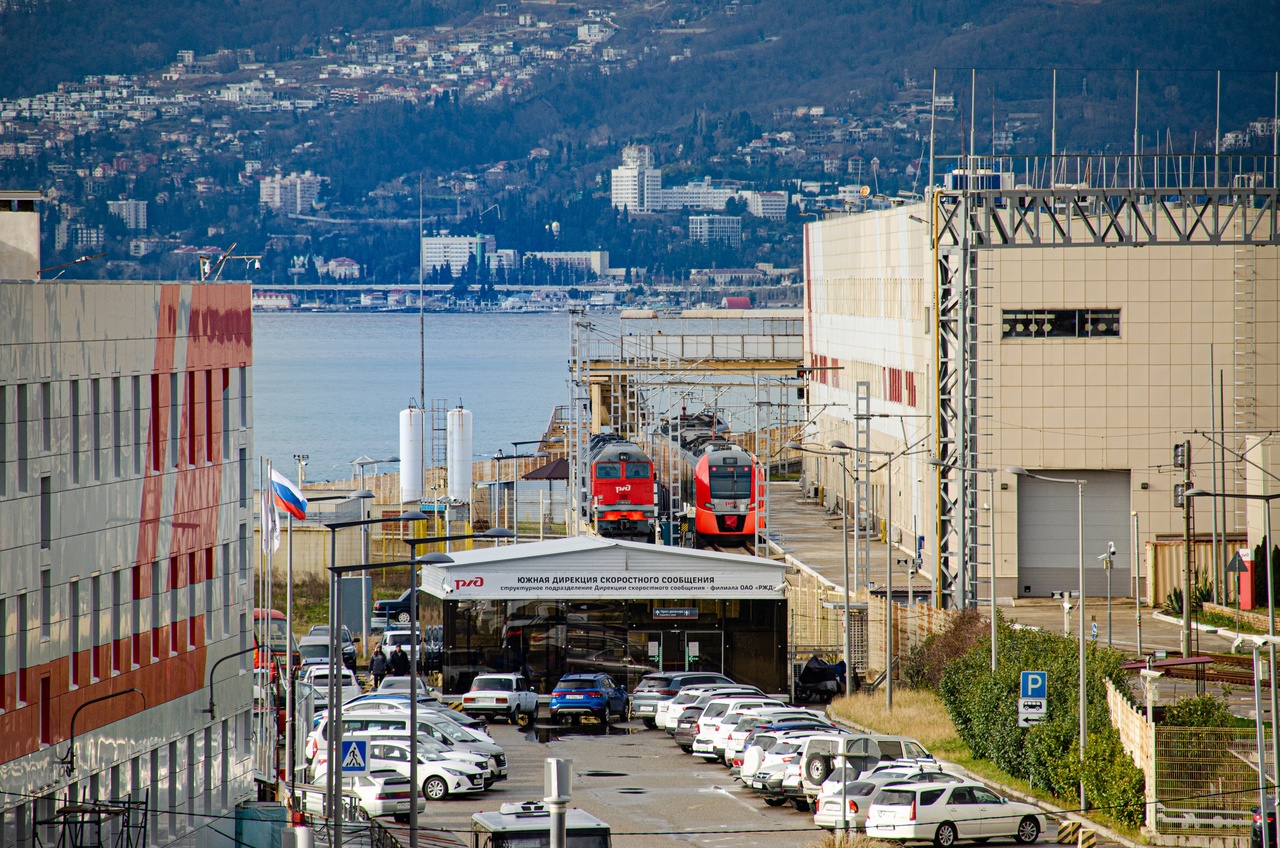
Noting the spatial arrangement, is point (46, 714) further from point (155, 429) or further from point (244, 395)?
point (244, 395)

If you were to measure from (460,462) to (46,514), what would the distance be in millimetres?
39924

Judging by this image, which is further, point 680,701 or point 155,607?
point 680,701

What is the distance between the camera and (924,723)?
34.7 metres

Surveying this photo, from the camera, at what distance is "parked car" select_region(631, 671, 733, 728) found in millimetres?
37688

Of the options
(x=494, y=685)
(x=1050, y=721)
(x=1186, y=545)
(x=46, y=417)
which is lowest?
(x=494, y=685)

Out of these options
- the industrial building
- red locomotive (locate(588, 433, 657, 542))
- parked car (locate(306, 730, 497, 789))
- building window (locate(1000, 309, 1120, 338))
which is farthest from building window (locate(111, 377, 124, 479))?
red locomotive (locate(588, 433, 657, 542))

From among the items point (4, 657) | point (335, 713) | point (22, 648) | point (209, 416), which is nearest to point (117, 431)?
point (209, 416)

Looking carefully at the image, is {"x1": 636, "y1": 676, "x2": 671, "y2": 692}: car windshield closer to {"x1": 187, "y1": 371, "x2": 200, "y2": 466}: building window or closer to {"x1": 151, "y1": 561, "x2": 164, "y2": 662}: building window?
{"x1": 187, "y1": 371, "x2": 200, "y2": 466}: building window

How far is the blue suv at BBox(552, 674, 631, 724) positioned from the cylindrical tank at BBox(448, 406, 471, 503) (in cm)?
2276

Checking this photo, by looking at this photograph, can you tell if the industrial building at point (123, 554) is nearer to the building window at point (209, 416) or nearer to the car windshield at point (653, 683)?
the building window at point (209, 416)

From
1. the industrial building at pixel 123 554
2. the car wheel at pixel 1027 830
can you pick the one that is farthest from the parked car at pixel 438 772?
the car wheel at pixel 1027 830

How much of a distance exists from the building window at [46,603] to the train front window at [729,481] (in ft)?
117

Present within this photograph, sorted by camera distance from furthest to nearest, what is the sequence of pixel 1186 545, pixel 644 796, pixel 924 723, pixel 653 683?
pixel 653 683 < pixel 1186 545 < pixel 924 723 < pixel 644 796

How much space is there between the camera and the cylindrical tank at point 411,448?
5981cm
